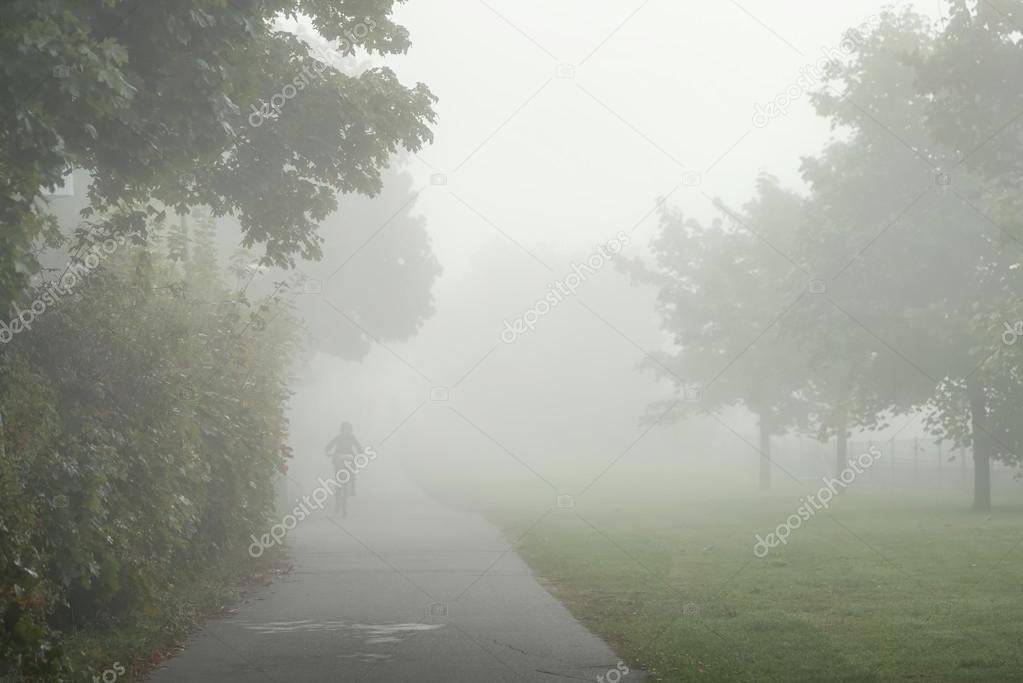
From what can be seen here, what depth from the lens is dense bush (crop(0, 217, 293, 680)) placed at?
8352 millimetres

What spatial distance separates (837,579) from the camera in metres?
14.8

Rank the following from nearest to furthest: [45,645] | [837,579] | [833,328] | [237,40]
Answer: [45,645] < [237,40] < [837,579] < [833,328]

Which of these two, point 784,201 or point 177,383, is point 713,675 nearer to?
point 177,383

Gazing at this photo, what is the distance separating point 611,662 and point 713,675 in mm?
956

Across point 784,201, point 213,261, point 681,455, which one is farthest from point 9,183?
point 681,455
